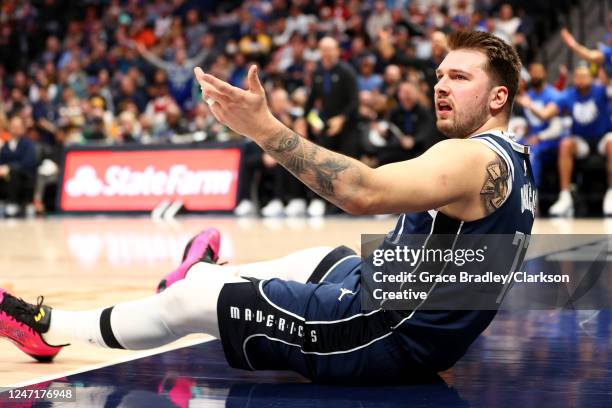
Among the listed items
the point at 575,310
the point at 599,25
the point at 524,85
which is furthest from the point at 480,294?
the point at 599,25

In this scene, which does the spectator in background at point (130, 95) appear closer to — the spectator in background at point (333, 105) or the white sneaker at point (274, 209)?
the white sneaker at point (274, 209)

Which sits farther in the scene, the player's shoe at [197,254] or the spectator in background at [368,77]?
the spectator in background at [368,77]

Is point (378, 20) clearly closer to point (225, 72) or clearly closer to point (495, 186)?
point (225, 72)

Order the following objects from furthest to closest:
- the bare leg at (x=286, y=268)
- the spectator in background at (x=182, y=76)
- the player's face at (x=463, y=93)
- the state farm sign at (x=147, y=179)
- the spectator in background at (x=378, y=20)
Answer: the spectator in background at (x=182, y=76), the spectator in background at (x=378, y=20), the state farm sign at (x=147, y=179), the bare leg at (x=286, y=268), the player's face at (x=463, y=93)

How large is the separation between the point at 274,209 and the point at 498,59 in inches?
427

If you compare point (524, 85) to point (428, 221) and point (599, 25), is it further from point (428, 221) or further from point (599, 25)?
point (428, 221)

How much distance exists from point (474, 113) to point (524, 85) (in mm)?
10309

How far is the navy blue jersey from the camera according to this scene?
9.39ft

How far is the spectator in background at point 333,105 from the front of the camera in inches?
509

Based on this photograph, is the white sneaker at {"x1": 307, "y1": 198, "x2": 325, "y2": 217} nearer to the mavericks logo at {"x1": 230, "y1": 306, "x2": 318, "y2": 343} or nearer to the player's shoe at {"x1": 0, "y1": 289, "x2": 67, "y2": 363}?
the player's shoe at {"x1": 0, "y1": 289, "x2": 67, "y2": 363}

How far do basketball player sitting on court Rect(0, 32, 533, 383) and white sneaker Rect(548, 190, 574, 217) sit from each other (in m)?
8.73

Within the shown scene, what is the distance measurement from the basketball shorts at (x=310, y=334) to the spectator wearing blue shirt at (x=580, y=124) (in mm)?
9073

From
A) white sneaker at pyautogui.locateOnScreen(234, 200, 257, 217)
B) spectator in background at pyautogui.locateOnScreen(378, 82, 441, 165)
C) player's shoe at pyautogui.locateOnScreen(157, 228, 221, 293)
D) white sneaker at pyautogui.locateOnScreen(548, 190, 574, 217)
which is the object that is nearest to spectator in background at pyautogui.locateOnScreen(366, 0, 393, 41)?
spectator in background at pyautogui.locateOnScreen(378, 82, 441, 165)

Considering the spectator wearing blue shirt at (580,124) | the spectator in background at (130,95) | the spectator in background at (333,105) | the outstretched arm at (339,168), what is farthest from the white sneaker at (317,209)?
the outstretched arm at (339,168)
